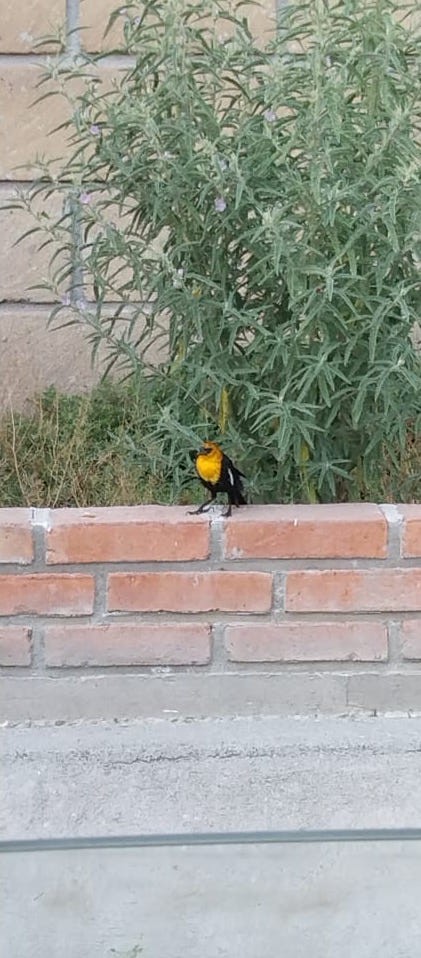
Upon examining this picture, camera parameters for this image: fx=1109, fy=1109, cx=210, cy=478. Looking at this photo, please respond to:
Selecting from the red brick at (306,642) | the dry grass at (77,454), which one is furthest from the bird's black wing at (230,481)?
the dry grass at (77,454)

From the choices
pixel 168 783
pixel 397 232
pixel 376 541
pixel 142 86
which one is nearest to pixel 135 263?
pixel 142 86

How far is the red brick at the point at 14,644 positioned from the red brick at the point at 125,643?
0.15ft

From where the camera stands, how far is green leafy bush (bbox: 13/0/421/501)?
247cm

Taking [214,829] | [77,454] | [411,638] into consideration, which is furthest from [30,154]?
[214,829]

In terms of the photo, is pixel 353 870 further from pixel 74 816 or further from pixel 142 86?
pixel 142 86

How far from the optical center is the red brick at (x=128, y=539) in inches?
98.6

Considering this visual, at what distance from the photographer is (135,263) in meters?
2.63

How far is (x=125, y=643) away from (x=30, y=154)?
6.48ft

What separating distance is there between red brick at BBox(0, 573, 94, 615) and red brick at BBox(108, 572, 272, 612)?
2.4 inches

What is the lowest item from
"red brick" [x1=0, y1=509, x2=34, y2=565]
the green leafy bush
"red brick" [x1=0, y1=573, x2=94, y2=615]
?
"red brick" [x1=0, y1=573, x2=94, y2=615]

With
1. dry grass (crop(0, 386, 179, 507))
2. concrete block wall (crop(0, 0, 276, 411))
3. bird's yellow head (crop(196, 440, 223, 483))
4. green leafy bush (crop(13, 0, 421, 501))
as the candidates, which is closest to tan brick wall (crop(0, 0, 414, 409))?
concrete block wall (crop(0, 0, 276, 411))

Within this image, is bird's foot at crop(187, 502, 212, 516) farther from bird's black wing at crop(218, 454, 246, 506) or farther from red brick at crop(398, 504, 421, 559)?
red brick at crop(398, 504, 421, 559)

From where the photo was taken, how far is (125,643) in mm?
2578

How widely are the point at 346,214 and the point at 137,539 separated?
35.0 inches
